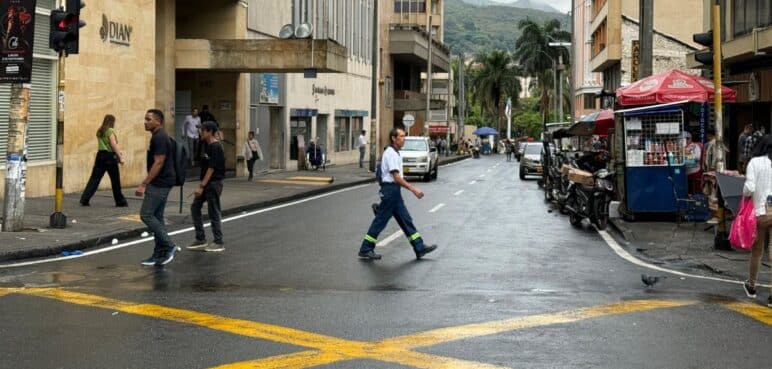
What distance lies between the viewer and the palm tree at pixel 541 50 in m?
111

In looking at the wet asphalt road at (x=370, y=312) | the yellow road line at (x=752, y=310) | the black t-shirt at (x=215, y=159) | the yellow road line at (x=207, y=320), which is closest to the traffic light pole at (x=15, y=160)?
the wet asphalt road at (x=370, y=312)

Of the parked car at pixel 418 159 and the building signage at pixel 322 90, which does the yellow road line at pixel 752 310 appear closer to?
the parked car at pixel 418 159

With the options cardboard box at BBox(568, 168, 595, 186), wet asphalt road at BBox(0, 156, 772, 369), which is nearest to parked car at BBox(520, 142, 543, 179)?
cardboard box at BBox(568, 168, 595, 186)

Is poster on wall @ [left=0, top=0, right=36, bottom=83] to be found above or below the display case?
above

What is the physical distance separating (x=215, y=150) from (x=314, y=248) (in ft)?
6.64

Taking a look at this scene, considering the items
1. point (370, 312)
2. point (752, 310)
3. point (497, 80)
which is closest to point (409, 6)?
point (497, 80)

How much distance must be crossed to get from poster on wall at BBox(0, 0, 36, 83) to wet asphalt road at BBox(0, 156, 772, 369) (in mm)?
Answer: 3336

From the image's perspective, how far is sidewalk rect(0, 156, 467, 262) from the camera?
14805 mm

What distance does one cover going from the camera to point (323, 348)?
814 centimetres

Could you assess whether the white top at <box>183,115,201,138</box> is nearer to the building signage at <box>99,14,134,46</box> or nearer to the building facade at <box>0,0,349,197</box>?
the building facade at <box>0,0,349,197</box>

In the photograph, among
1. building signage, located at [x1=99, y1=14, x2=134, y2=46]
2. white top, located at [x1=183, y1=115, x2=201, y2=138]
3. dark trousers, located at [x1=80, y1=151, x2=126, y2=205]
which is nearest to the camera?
dark trousers, located at [x1=80, y1=151, x2=126, y2=205]

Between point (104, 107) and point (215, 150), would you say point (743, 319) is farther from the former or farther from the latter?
point (104, 107)

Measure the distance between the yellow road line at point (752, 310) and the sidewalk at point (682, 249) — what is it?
86.8 inches

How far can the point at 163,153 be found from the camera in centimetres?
1350
